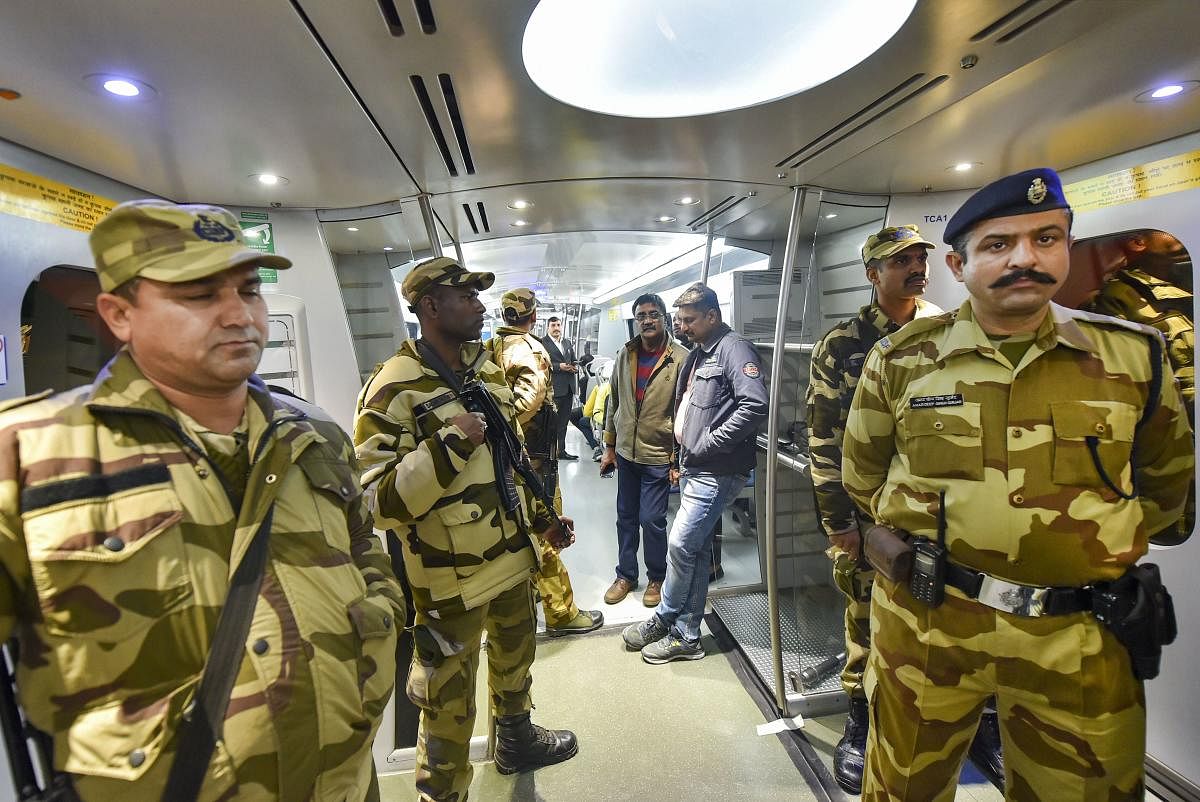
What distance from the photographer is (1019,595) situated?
1284 millimetres

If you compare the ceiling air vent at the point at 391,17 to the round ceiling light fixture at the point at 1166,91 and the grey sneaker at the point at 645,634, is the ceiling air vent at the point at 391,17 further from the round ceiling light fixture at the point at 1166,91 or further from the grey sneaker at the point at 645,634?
the grey sneaker at the point at 645,634

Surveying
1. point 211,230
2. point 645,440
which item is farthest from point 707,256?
point 211,230

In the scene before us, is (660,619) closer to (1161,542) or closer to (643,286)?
(1161,542)

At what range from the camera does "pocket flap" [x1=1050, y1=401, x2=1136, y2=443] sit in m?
1.26

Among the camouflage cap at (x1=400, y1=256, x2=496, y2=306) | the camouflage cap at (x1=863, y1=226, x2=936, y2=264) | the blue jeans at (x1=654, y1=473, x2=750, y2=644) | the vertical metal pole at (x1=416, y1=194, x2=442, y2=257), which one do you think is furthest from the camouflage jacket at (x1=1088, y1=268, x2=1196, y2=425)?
the vertical metal pole at (x1=416, y1=194, x2=442, y2=257)

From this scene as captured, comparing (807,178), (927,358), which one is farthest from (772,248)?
(927,358)

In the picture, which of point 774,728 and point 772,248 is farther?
point 772,248

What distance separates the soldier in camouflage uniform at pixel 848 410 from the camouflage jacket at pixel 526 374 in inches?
63.7

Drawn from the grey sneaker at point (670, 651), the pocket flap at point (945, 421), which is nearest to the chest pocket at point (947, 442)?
the pocket flap at point (945, 421)

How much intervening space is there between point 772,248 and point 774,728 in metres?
2.98

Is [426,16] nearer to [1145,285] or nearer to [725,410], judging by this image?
[725,410]

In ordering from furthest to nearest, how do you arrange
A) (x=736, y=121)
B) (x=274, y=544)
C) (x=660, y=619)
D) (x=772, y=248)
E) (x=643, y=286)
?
(x=643, y=286)
(x=772, y=248)
(x=660, y=619)
(x=736, y=121)
(x=274, y=544)

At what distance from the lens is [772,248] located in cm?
376

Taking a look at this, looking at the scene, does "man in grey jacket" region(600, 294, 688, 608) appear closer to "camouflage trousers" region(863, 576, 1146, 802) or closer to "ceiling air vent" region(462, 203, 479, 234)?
"ceiling air vent" region(462, 203, 479, 234)
